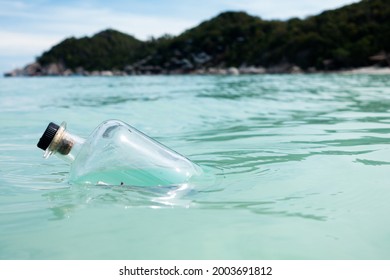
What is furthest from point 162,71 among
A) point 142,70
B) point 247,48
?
point 247,48

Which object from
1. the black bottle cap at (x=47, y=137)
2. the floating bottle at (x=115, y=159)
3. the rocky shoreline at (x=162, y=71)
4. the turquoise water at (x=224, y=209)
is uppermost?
the rocky shoreline at (x=162, y=71)

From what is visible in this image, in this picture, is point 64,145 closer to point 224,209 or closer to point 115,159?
point 115,159

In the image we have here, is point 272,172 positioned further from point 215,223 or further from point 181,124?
point 181,124

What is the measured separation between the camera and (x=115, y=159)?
2.40m

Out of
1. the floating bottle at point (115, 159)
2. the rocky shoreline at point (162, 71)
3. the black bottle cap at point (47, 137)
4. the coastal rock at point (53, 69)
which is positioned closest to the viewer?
the black bottle cap at point (47, 137)

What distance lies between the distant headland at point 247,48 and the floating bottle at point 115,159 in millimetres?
52763

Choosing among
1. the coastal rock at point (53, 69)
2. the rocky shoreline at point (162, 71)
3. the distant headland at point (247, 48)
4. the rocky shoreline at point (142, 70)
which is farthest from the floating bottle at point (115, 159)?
the coastal rock at point (53, 69)

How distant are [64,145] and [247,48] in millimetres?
87150

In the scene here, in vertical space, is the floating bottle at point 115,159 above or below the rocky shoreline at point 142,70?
below

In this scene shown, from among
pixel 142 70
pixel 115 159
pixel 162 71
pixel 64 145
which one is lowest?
pixel 115 159

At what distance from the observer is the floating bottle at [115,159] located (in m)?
2.37

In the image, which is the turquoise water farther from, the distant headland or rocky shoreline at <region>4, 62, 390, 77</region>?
the distant headland

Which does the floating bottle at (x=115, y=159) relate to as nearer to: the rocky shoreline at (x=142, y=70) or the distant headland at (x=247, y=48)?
the distant headland at (x=247, y=48)

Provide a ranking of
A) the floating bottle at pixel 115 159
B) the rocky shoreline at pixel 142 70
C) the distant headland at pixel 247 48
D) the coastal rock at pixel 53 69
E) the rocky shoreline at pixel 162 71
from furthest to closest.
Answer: the coastal rock at pixel 53 69 < the rocky shoreline at pixel 142 70 < the distant headland at pixel 247 48 < the rocky shoreline at pixel 162 71 < the floating bottle at pixel 115 159
